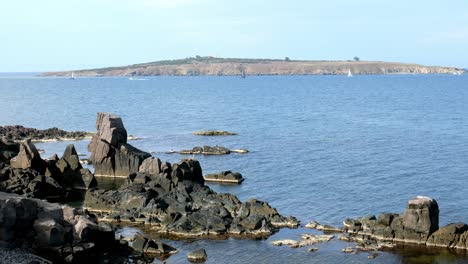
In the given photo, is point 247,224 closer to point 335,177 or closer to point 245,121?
point 335,177

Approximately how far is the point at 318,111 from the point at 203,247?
11112 cm

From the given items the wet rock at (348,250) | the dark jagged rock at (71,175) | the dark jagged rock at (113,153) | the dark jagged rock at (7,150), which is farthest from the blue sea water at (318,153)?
the dark jagged rock at (71,175)

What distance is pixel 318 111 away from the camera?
154 meters

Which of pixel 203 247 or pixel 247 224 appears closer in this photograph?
pixel 203 247

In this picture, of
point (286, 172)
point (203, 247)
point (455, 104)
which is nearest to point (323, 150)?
point (286, 172)

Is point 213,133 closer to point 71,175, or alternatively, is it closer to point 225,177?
point 225,177

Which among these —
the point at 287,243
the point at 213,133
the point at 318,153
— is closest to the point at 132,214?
the point at 287,243

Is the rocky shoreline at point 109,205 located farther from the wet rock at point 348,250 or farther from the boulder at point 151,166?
the wet rock at point 348,250

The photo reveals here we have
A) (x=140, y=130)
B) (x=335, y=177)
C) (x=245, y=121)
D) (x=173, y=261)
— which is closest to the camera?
(x=173, y=261)

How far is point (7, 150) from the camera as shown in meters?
72.6

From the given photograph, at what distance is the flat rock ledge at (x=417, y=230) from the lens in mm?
45750

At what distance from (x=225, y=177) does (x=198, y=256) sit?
26919 millimetres

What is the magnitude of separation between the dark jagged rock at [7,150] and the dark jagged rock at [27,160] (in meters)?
2.99

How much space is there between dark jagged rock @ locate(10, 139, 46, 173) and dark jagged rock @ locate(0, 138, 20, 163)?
2.99 meters
